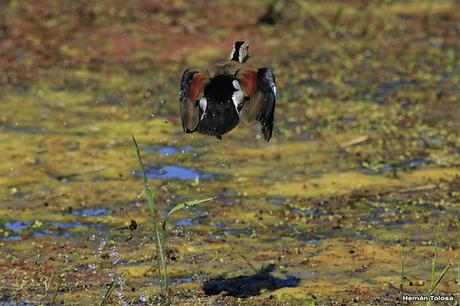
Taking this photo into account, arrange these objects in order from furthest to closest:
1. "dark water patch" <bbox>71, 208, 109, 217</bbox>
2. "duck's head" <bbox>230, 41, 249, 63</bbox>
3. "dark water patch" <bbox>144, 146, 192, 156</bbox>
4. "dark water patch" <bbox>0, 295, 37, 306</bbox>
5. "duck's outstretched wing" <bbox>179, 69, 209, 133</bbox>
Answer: "dark water patch" <bbox>144, 146, 192, 156</bbox> < "dark water patch" <bbox>71, 208, 109, 217</bbox> < "duck's head" <bbox>230, 41, 249, 63</bbox> < "duck's outstretched wing" <bbox>179, 69, 209, 133</bbox> < "dark water patch" <bbox>0, 295, 37, 306</bbox>

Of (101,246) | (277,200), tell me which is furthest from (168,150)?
(101,246)

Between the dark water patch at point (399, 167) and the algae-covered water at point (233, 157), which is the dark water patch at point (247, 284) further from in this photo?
the dark water patch at point (399, 167)

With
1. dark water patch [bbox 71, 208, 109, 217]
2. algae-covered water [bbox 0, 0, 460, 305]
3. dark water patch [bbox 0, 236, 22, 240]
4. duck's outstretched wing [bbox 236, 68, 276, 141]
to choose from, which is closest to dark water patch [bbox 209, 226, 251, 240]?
algae-covered water [bbox 0, 0, 460, 305]

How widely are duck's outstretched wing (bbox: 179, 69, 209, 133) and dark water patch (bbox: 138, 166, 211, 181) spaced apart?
1928mm

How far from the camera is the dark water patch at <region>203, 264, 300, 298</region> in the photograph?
5.46 metres

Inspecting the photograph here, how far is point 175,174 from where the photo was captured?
24.6 feet

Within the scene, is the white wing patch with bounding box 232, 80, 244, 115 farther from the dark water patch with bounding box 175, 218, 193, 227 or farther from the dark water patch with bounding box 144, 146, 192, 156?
the dark water patch with bounding box 144, 146, 192, 156

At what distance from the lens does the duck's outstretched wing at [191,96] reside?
5402 mm

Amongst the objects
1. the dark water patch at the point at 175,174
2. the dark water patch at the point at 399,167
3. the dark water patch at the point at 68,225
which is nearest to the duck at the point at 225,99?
the dark water patch at the point at 68,225

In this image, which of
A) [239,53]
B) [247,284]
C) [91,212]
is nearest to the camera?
[247,284]

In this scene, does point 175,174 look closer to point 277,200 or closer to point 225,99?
point 277,200

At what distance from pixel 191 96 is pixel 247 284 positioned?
107cm

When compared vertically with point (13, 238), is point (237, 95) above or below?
above

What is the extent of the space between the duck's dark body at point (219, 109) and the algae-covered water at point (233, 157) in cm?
78
